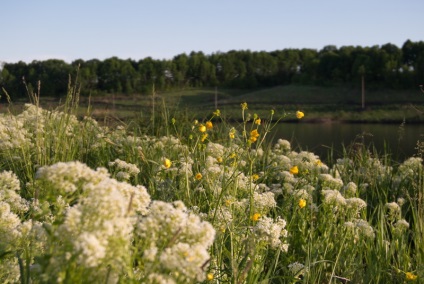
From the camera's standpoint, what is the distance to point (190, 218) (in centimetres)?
174

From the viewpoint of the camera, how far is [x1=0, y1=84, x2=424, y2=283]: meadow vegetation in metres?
1.58

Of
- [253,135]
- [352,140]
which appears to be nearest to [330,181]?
[253,135]

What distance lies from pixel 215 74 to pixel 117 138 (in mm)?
64295

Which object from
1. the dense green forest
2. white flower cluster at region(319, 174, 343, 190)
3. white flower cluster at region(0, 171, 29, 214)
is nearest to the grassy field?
the dense green forest

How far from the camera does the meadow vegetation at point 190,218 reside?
1583 millimetres

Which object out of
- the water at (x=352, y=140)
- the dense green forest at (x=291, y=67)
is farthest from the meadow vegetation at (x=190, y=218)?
the dense green forest at (x=291, y=67)

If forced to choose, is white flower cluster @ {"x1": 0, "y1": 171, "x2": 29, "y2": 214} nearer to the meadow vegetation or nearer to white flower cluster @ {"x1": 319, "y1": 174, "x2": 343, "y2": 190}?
the meadow vegetation

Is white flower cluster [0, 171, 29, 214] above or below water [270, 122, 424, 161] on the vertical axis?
above

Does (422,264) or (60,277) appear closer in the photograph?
(60,277)

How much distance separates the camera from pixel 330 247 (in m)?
4.26

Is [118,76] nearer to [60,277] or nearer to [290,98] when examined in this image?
[290,98]

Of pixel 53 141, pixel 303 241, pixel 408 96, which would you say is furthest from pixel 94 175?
pixel 408 96

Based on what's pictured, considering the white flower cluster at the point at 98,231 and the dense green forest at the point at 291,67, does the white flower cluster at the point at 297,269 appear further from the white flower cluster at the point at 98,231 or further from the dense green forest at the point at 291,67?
the dense green forest at the point at 291,67

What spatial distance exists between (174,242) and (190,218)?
105mm
